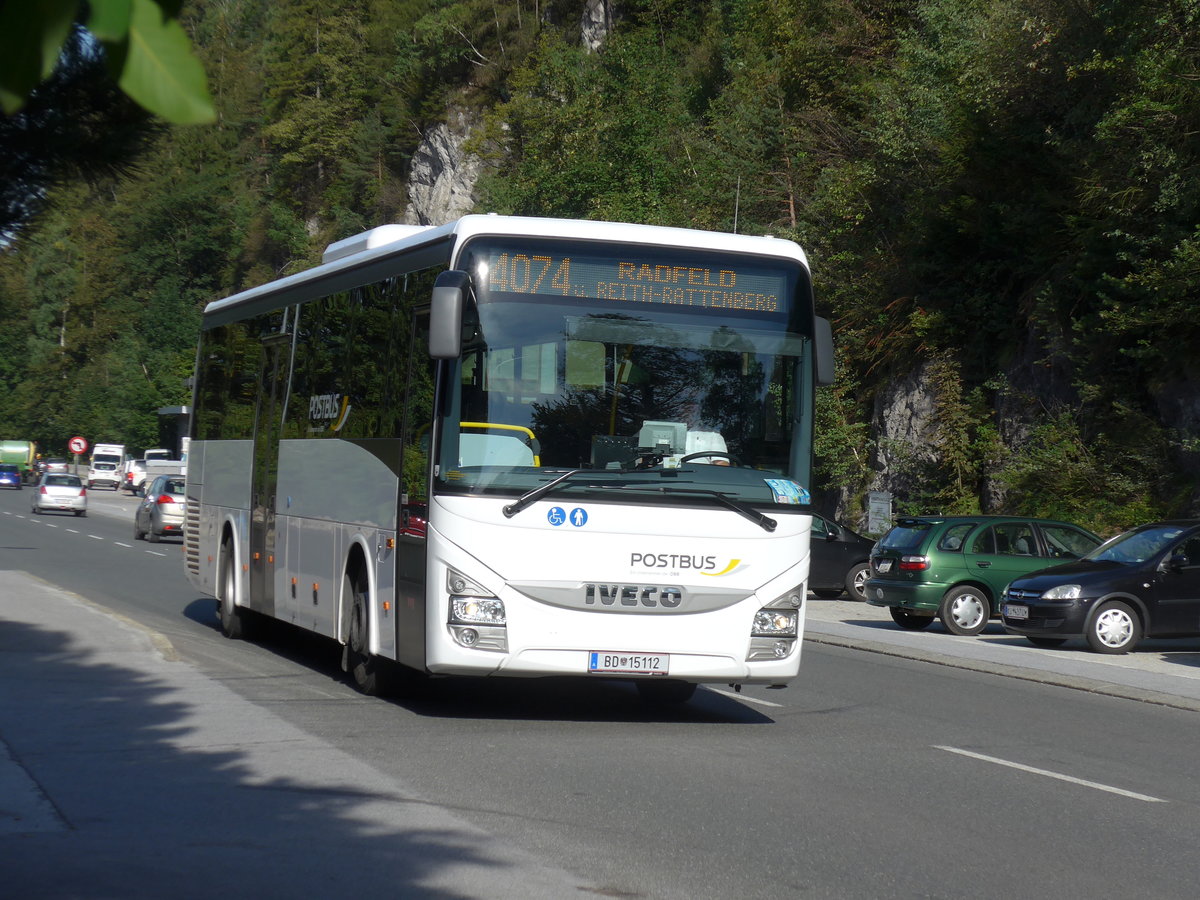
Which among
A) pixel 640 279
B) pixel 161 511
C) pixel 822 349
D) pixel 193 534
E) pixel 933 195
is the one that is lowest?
pixel 161 511

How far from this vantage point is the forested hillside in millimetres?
25141

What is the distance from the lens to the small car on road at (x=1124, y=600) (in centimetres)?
1792

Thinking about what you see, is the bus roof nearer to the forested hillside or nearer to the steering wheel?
the steering wheel

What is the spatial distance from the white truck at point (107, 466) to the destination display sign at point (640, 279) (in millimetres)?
83972

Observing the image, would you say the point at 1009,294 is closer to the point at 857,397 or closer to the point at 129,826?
the point at 857,397

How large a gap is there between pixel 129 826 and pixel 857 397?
3132cm

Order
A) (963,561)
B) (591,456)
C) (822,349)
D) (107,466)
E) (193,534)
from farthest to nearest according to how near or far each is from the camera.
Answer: (107,466) → (963,561) → (193,534) → (822,349) → (591,456)

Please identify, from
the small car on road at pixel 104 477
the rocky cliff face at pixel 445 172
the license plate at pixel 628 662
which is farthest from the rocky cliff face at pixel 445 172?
the license plate at pixel 628 662

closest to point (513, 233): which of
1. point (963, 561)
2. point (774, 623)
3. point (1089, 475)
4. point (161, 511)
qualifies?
point (774, 623)

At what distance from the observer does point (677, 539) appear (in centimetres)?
1024

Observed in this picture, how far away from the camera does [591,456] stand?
10.2 m

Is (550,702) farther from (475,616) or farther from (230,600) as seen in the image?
(230,600)

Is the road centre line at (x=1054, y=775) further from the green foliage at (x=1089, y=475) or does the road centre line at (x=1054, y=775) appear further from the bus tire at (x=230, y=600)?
the green foliage at (x=1089, y=475)

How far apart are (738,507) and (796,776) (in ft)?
7.24
